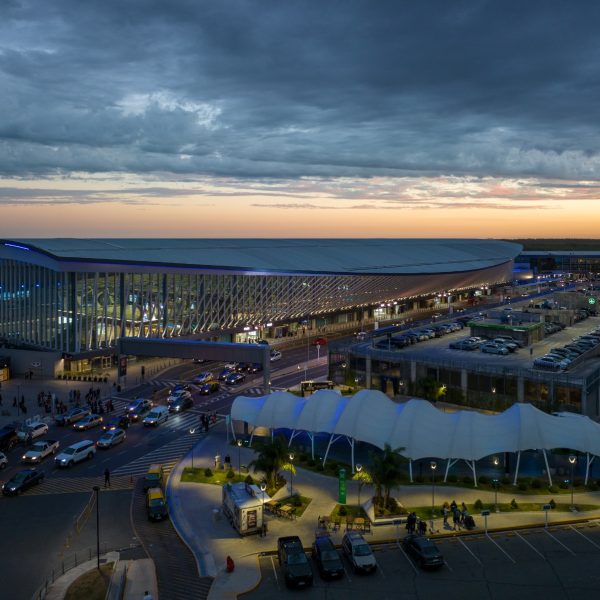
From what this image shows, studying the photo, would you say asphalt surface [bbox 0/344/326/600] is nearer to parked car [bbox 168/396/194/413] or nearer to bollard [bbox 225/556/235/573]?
parked car [bbox 168/396/194/413]

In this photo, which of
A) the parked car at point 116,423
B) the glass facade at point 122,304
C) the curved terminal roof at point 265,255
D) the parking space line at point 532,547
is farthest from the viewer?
the curved terminal roof at point 265,255

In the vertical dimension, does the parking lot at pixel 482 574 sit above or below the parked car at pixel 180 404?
below

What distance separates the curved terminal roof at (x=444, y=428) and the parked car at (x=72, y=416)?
17.7m

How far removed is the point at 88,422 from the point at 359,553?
27.3 meters

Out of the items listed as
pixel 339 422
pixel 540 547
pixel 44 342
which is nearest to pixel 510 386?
pixel 339 422

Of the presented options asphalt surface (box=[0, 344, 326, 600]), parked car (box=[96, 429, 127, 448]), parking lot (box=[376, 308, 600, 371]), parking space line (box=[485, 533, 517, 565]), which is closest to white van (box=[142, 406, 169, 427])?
asphalt surface (box=[0, 344, 326, 600])

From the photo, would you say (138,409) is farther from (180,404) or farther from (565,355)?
(565,355)

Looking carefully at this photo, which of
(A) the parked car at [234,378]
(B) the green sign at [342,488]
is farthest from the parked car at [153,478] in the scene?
(A) the parked car at [234,378]

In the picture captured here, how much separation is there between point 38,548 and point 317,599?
12468 millimetres

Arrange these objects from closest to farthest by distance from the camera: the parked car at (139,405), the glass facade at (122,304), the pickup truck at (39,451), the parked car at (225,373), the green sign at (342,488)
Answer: the green sign at (342,488)
the pickup truck at (39,451)
the parked car at (139,405)
the parked car at (225,373)
the glass facade at (122,304)

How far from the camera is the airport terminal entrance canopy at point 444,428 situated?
32.8m

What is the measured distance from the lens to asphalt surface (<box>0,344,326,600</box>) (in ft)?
77.6

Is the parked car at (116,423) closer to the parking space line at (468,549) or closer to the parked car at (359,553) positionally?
the parked car at (359,553)

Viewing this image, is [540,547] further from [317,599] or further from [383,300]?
[383,300]
